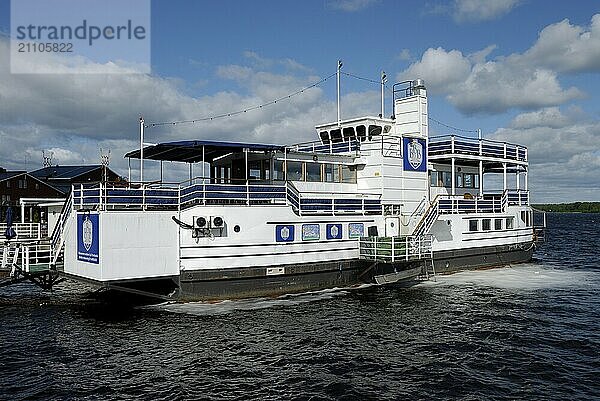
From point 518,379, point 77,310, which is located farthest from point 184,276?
point 518,379

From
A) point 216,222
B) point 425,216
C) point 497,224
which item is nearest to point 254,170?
point 216,222

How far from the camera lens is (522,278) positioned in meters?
30.5

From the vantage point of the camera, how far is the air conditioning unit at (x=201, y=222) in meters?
21.5

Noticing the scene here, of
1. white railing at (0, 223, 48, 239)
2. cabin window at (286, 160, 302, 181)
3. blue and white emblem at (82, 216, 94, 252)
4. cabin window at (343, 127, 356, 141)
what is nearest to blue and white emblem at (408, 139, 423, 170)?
cabin window at (343, 127, 356, 141)

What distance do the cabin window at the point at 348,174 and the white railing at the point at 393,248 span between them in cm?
412

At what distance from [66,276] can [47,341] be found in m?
4.88

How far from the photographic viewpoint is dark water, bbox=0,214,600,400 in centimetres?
1361

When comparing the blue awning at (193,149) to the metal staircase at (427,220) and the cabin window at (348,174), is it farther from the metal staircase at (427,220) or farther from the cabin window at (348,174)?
the metal staircase at (427,220)

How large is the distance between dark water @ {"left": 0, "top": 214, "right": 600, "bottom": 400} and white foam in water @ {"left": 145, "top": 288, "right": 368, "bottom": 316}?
0.08 metres

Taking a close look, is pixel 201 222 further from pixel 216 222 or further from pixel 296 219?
pixel 296 219

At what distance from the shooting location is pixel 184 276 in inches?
839

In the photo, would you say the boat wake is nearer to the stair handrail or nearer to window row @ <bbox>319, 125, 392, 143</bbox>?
the stair handrail

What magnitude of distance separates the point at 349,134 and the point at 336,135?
1092 millimetres

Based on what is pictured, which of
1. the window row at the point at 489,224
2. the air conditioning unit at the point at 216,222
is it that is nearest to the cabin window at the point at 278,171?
the air conditioning unit at the point at 216,222
